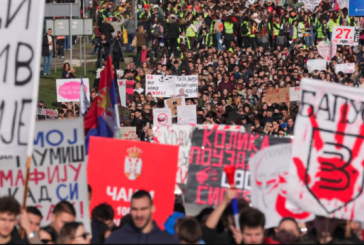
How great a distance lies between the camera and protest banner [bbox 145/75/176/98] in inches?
936

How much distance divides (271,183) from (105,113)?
120 inches

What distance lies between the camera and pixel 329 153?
7.41 m

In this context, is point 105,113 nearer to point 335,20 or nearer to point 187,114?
point 187,114

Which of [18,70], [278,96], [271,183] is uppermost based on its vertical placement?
[18,70]

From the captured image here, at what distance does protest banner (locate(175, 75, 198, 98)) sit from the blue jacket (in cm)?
1715

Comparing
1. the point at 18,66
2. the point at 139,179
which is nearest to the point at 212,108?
the point at 139,179

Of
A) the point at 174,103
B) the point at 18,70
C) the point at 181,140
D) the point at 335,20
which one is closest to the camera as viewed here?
the point at 18,70

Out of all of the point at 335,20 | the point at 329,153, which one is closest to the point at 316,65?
the point at 335,20

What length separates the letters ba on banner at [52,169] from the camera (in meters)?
8.55

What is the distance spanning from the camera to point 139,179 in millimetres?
9422

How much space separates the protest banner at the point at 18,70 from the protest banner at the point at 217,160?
8.62ft

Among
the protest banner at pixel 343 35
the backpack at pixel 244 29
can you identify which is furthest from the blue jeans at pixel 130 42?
the protest banner at pixel 343 35

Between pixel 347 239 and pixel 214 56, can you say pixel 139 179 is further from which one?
pixel 214 56

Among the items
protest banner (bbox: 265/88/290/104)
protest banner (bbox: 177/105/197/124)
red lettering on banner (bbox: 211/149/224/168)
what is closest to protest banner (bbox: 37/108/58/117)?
protest banner (bbox: 177/105/197/124)
